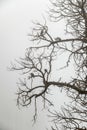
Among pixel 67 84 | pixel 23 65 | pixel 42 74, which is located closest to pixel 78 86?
pixel 67 84

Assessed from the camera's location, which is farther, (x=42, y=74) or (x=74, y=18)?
(x=74, y=18)

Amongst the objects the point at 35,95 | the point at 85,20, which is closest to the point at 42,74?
the point at 35,95

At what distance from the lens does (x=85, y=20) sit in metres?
6.83

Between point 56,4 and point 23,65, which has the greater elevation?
point 56,4

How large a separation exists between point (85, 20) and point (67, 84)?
146 cm

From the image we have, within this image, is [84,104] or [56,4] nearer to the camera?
[84,104]

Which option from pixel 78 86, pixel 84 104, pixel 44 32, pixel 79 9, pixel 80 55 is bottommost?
pixel 84 104

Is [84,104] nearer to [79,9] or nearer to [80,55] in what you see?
[80,55]

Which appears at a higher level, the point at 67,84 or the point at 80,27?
the point at 80,27

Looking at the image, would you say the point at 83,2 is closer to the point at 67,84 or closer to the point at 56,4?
the point at 56,4

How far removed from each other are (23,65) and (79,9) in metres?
1.83

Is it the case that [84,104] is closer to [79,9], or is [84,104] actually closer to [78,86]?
[78,86]

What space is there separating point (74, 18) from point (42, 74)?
1651 mm

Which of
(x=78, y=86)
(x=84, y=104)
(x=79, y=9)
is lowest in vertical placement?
(x=84, y=104)
